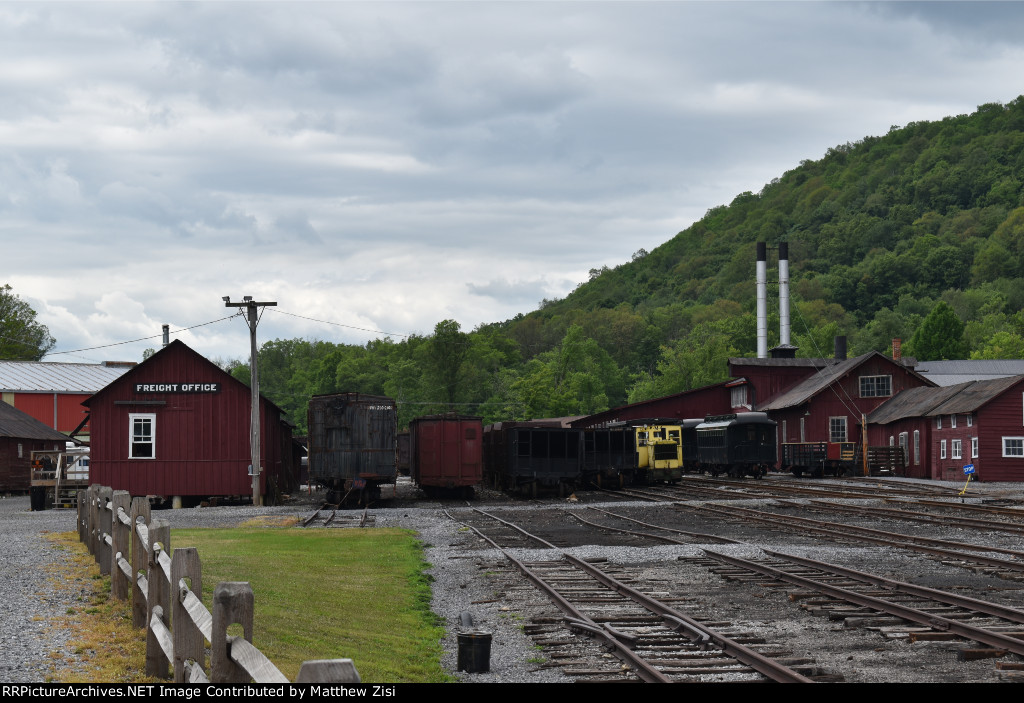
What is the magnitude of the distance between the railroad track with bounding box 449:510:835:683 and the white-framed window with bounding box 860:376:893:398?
54131 millimetres

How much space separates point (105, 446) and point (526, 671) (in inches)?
1326

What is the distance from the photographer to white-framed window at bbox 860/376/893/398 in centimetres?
6681

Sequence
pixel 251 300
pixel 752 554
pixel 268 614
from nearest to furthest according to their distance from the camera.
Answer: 1. pixel 268 614
2. pixel 752 554
3. pixel 251 300

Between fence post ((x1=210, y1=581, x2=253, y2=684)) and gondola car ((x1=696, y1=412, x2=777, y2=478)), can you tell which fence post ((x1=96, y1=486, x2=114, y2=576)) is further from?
gondola car ((x1=696, y1=412, x2=777, y2=478))

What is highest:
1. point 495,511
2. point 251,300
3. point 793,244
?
point 793,244

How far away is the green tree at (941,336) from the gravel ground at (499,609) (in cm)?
9475

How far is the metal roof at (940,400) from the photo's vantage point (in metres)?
50.1

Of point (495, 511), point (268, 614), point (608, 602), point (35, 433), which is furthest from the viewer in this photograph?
point (35, 433)

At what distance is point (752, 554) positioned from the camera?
66.5ft

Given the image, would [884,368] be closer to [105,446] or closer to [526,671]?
[105,446]

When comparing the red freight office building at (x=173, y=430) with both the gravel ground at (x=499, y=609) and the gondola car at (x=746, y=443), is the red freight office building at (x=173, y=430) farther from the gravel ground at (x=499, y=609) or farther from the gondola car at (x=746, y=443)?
the gondola car at (x=746, y=443)

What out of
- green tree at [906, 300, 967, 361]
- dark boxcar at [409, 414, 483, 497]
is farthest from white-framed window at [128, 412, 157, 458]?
green tree at [906, 300, 967, 361]

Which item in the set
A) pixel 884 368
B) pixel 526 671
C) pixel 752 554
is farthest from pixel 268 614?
pixel 884 368

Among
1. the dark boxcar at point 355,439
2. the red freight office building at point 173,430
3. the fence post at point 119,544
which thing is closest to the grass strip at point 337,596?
the fence post at point 119,544
